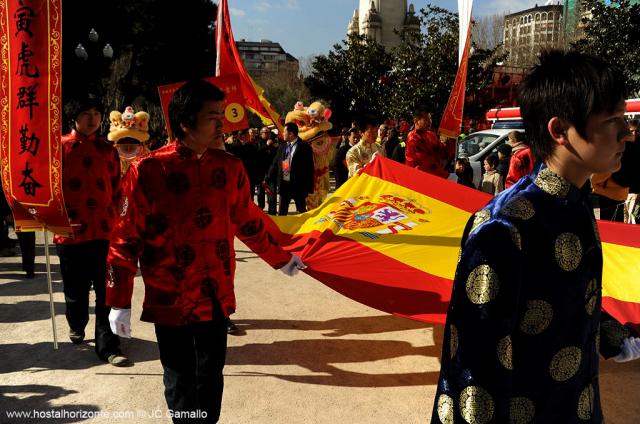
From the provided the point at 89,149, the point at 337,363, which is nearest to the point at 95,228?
the point at 89,149

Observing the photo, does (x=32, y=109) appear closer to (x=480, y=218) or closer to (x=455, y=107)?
(x=480, y=218)

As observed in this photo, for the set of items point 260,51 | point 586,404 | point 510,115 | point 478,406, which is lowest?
point 586,404

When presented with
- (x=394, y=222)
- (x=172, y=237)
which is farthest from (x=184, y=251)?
(x=394, y=222)

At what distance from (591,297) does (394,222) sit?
11.4ft

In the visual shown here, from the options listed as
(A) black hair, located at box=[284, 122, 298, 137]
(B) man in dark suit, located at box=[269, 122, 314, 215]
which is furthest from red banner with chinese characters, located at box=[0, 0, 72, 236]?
(A) black hair, located at box=[284, 122, 298, 137]

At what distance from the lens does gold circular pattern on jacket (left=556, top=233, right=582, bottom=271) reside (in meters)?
1.41

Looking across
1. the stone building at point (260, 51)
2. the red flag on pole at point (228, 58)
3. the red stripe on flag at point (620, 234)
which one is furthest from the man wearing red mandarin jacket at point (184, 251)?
the stone building at point (260, 51)

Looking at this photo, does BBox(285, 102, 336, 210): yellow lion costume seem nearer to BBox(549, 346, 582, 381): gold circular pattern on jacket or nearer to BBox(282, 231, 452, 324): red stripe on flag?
BBox(282, 231, 452, 324): red stripe on flag

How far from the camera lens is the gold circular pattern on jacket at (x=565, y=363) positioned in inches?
57.7

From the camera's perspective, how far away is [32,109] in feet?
11.9

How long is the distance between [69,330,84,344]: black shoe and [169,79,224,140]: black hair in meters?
2.59

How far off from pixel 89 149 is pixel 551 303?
3.70m

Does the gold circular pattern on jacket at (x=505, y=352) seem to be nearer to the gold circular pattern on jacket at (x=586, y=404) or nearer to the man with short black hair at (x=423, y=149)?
the gold circular pattern on jacket at (x=586, y=404)

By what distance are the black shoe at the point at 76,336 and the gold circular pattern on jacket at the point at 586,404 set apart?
4.03 m
